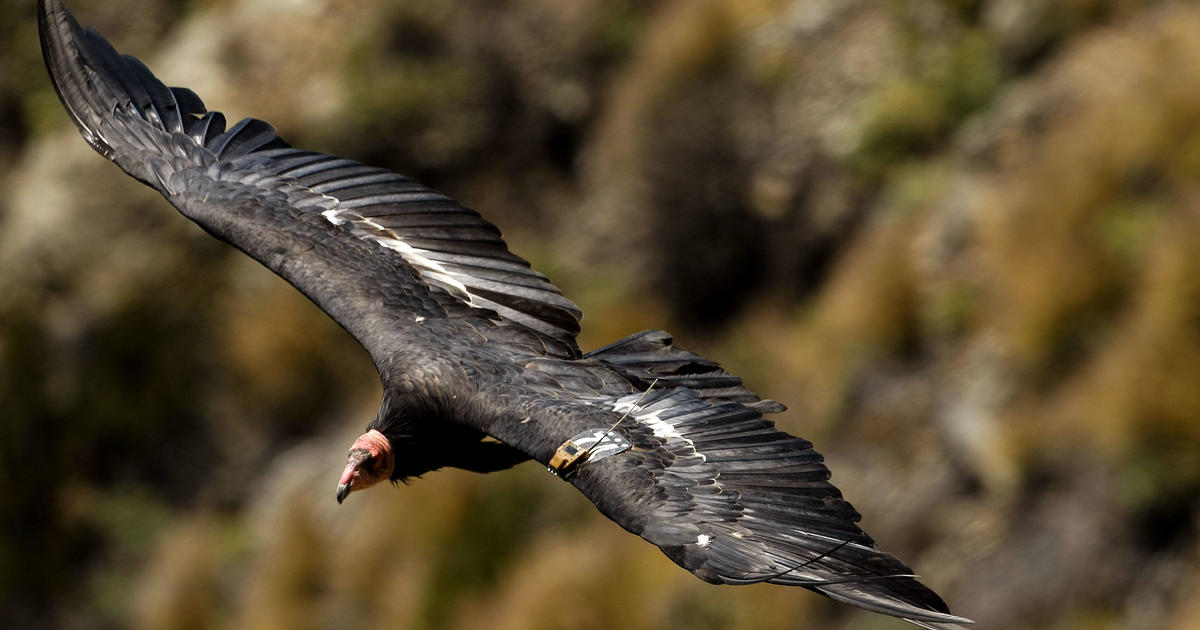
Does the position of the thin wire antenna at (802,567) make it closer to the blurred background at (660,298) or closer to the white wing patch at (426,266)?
the white wing patch at (426,266)

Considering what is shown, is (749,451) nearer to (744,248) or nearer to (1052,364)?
(1052,364)

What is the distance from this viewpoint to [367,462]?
7.38 meters

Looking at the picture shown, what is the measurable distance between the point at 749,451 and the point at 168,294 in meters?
13.6

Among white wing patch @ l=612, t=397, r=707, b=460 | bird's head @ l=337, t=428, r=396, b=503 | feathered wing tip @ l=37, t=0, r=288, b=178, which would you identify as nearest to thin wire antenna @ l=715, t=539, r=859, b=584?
white wing patch @ l=612, t=397, r=707, b=460

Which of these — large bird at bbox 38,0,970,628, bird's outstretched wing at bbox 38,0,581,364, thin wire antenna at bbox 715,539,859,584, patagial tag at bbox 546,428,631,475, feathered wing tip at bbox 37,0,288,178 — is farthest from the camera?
feathered wing tip at bbox 37,0,288,178

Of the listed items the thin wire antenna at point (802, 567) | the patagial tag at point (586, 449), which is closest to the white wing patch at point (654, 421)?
the patagial tag at point (586, 449)

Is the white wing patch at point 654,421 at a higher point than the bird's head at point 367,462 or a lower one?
higher

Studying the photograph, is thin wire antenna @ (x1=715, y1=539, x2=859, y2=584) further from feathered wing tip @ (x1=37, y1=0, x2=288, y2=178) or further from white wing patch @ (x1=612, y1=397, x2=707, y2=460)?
feathered wing tip @ (x1=37, y1=0, x2=288, y2=178)

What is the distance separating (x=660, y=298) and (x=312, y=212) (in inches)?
336

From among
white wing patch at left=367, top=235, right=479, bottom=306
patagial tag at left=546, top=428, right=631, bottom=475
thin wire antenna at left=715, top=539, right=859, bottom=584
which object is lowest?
thin wire antenna at left=715, top=539, right=859, bottom=584

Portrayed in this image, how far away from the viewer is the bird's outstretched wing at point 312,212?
7.85 m

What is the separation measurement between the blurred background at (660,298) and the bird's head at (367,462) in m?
5.59

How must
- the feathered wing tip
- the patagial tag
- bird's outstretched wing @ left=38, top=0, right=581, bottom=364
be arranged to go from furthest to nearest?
the feathered wing tip
bird's outstretched wing @ left=38, top=0, right=581, bottom=364
the patagial tag

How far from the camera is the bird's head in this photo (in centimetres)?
735
